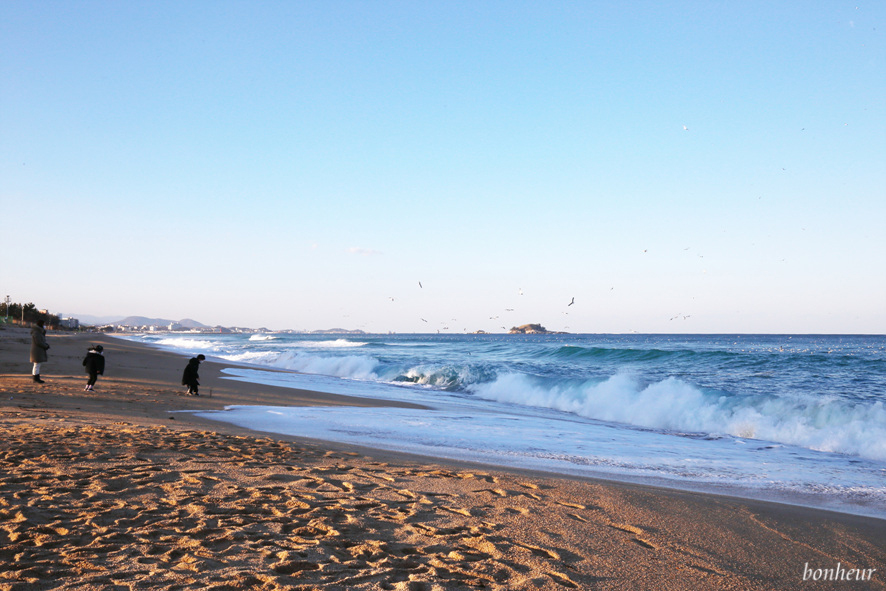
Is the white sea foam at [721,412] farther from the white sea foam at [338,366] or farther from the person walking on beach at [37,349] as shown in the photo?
the person walking on beach at [37,349]

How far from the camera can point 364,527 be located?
4367mm

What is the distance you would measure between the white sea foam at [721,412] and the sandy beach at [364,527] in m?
6.82

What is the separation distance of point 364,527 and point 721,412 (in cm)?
1334

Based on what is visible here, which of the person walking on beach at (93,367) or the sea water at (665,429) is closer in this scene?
the sea water at (665,429)

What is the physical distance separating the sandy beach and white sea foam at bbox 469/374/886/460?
269 inches

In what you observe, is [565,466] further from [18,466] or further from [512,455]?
[18,466]

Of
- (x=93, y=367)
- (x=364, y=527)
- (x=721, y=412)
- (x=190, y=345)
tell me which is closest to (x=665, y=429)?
(x=721, y=412)

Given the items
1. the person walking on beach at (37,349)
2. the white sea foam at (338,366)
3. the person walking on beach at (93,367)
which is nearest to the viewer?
the person walking on beach at (93,367)

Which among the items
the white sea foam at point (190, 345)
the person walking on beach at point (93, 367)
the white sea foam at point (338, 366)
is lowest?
the white sea foam at point (190, 345)

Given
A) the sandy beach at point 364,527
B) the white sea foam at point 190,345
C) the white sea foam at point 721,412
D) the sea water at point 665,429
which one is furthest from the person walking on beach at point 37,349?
the white sea foam at point 190,345

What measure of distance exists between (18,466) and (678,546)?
252 inches

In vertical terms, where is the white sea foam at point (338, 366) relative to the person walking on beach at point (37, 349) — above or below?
below

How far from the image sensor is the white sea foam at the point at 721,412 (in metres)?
11.3

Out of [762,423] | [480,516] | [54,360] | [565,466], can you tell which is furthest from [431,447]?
[54,360]
